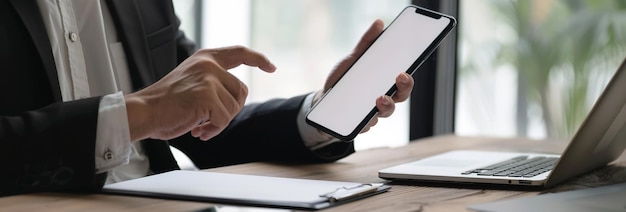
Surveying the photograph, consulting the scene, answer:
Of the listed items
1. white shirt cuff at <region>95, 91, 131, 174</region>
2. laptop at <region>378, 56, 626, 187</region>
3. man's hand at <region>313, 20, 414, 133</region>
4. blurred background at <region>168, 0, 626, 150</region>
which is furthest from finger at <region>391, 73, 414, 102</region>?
blurred background at <region>168, 0, 626, 150</region>

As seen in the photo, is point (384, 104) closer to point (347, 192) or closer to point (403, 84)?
point (403, 84)

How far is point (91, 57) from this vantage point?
4.84ft

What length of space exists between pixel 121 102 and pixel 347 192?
0.30 m

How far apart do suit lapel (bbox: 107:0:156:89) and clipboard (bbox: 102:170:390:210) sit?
1.07 feet

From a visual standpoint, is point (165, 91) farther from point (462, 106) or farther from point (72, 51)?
point (462, 106)

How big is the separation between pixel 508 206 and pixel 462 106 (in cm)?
229

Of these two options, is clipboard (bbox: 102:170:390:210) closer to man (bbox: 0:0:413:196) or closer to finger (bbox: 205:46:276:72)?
man (bbox: 0:0:413:196)

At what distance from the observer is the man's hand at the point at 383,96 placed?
132cm

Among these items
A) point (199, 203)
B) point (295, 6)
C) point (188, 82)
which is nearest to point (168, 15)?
point (188, 82)

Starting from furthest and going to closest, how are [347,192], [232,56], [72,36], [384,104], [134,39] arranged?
[134,39] → [72,36] → [384,104] → [232,56] → [347,192]

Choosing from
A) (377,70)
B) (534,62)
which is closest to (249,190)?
(377,70)

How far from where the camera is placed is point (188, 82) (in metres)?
1.13

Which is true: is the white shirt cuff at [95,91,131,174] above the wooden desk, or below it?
above

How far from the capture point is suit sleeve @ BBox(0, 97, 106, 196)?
1073 mm
